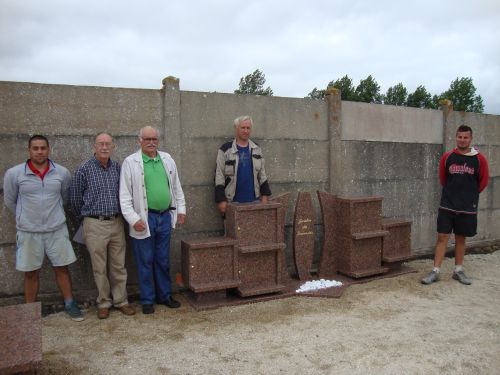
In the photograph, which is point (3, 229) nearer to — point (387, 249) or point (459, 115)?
point (387, 249)

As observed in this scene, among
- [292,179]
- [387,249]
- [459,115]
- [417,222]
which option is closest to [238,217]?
[292,179]

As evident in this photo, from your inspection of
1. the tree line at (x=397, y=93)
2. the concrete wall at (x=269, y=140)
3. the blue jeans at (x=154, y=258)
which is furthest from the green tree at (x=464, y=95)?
the blue jeans at (x=154, y=258)

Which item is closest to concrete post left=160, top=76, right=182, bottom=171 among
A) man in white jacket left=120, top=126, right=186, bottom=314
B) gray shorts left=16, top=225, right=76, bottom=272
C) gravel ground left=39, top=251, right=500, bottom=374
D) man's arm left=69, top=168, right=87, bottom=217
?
man in white jacket left=120, top=126, right=186, bottom=314

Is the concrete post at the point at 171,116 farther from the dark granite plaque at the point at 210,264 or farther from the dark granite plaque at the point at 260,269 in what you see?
the dark granite plaque at the point at 260,269

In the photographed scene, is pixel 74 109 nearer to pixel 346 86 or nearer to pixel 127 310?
pixel 127 310

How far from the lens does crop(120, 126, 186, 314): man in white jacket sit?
4.07m

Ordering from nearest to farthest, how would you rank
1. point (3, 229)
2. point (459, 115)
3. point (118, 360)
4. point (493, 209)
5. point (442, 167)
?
point (118, 360) < point (3, 229) < point (442, 167) < point (459, 115) < point (493, 209)

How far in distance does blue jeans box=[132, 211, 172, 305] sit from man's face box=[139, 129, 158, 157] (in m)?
0.62

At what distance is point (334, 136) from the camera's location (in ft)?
18.6

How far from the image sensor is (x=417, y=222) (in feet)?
21.5

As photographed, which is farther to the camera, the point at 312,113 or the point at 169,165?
the point at 312,113

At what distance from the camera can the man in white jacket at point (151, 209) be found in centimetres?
Answer: 407

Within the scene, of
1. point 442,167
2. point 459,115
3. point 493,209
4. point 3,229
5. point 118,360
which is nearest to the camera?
point 118,360

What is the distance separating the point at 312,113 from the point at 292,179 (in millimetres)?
906
